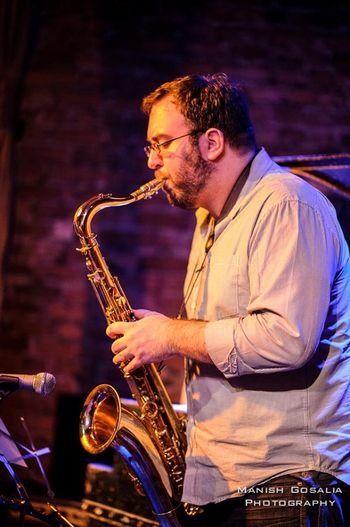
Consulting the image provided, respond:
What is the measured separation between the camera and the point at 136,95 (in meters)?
4.90

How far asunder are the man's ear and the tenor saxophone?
0.95ft

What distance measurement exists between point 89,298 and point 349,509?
298cm

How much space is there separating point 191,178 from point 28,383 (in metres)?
1.11

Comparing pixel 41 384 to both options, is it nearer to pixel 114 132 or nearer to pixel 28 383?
pixel 28 383

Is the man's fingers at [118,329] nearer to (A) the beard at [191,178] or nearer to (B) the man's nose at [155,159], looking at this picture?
(A) the beard at [191,178]

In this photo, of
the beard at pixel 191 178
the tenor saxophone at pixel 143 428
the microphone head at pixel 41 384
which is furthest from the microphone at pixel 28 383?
the beard at pixel 191 178

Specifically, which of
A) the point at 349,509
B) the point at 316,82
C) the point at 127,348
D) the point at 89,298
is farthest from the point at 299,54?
the point at 349,509

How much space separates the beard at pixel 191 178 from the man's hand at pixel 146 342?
1.87 feet

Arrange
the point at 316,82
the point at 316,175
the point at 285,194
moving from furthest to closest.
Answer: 1. the point at 316,82
2. the point at 316,175
3. the point at 285,194

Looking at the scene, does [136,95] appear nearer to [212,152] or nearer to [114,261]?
[114,261]

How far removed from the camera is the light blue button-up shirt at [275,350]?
214 centimetres

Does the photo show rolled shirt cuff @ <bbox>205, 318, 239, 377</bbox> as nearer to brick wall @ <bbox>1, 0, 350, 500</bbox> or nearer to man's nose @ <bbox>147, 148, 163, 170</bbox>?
man's nose @ <bbox>147, 148, 163, 170</bbox>

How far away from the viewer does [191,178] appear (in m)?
2.69

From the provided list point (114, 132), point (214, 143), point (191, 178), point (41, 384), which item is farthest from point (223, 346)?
point (114, 132)
